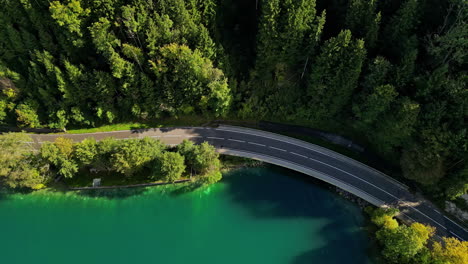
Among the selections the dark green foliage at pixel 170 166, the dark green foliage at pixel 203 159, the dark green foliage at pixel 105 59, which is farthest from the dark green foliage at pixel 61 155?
the dark green foliage at pixel 203 159

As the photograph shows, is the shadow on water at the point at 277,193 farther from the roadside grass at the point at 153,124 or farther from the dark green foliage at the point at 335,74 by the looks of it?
the dark green foliage at the point at 335,74

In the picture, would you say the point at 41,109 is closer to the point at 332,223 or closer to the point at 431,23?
the point at 332,223

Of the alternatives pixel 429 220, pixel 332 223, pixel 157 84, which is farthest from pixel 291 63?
pixel 429 220

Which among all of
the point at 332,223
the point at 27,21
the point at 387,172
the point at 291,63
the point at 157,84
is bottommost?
the point at 332,223

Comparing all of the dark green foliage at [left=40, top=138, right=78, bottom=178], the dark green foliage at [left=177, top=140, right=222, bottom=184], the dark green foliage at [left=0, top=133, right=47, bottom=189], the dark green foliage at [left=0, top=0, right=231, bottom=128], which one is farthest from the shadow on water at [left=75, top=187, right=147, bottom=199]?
the dark green foliage at [left=0, top=0, right=231, bottom=128]

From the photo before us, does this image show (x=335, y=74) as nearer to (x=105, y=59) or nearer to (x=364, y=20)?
(x=364, y=20)

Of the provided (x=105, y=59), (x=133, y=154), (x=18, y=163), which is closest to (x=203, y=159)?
→ (x=133, y=154)
